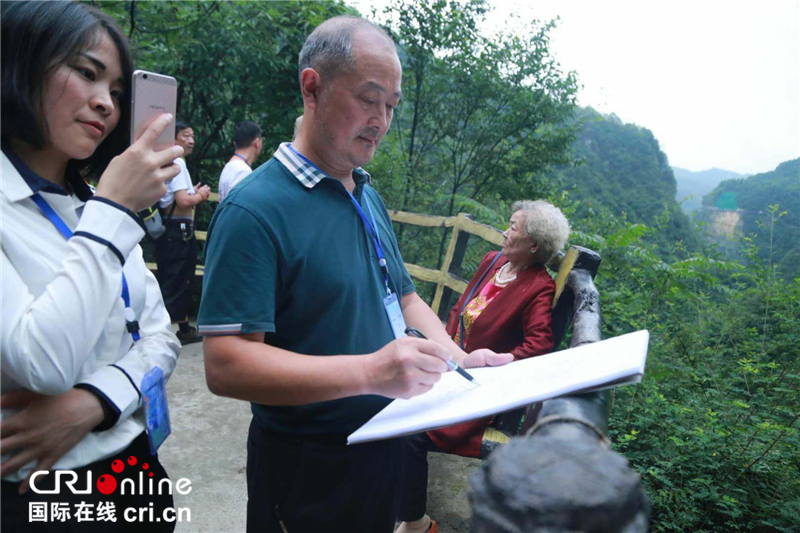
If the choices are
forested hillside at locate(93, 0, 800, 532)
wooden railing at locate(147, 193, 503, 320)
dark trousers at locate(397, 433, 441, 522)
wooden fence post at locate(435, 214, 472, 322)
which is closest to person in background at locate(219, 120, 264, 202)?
wooden railing at locate(147, 193, 503, 320)

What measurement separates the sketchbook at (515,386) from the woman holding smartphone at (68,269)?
22.2 inches

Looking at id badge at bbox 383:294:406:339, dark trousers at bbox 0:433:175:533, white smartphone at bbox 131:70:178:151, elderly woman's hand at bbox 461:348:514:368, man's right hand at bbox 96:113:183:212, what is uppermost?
white smartphone at bbox 131:70:178:151

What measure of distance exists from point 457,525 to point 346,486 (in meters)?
1.66

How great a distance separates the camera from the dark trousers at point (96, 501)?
106cm

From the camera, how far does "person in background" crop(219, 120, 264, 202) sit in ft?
14.6

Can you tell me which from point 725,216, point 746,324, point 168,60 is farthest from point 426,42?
point 746,324

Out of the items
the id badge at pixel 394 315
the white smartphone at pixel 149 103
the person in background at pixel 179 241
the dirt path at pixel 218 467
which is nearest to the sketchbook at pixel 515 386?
the id badge at pixel 394 315

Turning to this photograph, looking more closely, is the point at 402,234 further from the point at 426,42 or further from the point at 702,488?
the point at 702,488

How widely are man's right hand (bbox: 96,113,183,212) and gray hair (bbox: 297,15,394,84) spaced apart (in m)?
0.47

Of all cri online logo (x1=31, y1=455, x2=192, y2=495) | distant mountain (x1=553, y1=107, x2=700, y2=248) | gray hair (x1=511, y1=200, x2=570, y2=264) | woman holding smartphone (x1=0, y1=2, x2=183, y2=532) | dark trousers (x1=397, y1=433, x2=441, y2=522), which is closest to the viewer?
woman holding smartphone (x1=0, y1=2, x2=183, y2=532)

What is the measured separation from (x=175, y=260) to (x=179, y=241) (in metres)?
0.18

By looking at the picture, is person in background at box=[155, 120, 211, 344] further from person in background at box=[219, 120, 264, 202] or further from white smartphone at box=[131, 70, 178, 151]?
white smartphone at box=[131, 70, 178, 151]

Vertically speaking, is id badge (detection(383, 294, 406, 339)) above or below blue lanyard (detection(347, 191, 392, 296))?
below

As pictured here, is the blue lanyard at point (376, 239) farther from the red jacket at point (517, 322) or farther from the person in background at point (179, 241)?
the person in background at point (179, 241)
